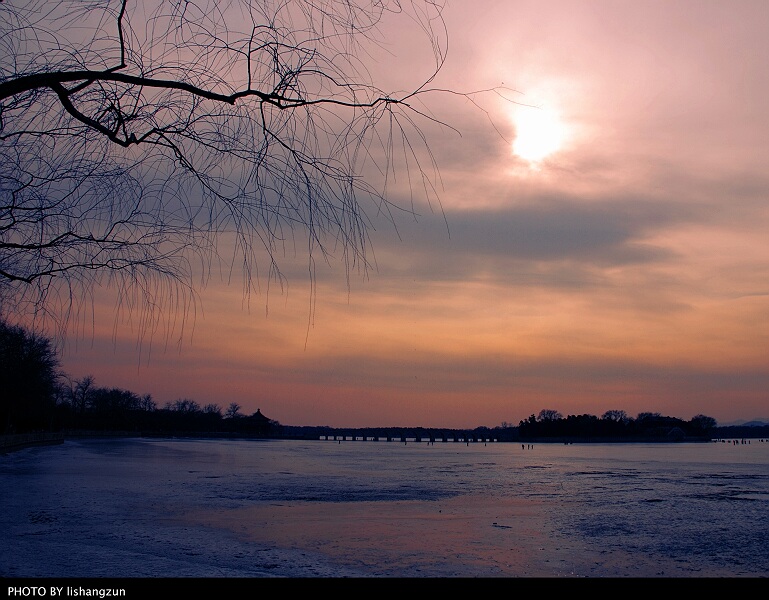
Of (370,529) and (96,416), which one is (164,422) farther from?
(370,529)

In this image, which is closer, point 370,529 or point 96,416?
point 370,529

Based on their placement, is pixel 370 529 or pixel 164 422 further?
pixel 164 422

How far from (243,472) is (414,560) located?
2542 cm

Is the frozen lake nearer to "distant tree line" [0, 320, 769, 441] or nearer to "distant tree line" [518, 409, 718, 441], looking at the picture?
"distant tree line" [0, 320, 769, 441]

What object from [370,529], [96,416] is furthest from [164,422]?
[370,529]

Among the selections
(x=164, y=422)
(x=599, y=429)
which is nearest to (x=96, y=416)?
(x=164, y=422)

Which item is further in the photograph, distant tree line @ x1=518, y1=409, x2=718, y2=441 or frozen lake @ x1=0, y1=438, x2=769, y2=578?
distant tree line @ x1=518, y1=409, x2=718, y2=441

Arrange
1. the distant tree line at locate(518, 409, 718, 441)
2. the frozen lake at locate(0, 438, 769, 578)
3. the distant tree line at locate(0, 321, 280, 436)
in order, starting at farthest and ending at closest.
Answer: the distant tree line at locate(518, 409, 718, 441) → the distant tree line at locate(0, 321, 280, 436) → the frozen lake at locate(0, 438, 769, 578)

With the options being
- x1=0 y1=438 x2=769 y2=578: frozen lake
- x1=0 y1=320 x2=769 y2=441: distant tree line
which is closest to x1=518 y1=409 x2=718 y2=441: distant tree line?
x1=0 y1=320 x2=769 y2=441: distant tree line

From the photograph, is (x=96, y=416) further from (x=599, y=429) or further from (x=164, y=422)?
(x=599, y=429)

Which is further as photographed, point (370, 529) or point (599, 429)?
point (599, 429)
